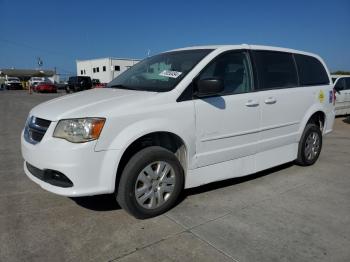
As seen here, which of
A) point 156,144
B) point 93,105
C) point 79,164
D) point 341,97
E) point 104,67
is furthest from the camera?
point 104,67

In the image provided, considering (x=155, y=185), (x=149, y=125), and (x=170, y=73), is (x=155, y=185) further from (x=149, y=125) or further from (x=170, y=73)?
(x=170, y=73)

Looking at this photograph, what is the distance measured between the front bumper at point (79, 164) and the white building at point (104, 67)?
34185 millimetres

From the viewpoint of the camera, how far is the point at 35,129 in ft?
11.5

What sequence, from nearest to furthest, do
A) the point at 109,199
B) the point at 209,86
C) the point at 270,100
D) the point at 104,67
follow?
the point at 209,86
the point at 109,199
the point at 270,100
the point at 104,67

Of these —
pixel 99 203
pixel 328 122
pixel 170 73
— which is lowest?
pixel 99 203

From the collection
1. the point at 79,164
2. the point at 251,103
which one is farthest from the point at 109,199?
the point at 251,103

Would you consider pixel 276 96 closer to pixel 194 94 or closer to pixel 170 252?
pixel 194 94

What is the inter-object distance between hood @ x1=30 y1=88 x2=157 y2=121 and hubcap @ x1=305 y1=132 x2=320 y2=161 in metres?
2.99

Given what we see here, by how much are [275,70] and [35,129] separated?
321cm

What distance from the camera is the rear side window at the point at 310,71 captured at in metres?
5.27

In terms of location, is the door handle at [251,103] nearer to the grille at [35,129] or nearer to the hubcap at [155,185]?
the hubcap at [155,185]

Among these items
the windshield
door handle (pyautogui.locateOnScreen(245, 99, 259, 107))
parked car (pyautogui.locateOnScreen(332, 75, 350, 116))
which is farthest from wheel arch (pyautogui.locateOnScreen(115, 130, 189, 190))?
parked car (pyautogui.locateOnScreen(332, 75, 350, 116))

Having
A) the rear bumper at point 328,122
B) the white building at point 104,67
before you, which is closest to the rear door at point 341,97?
the rear bumper at point 328,122

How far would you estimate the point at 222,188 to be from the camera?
442 cm
